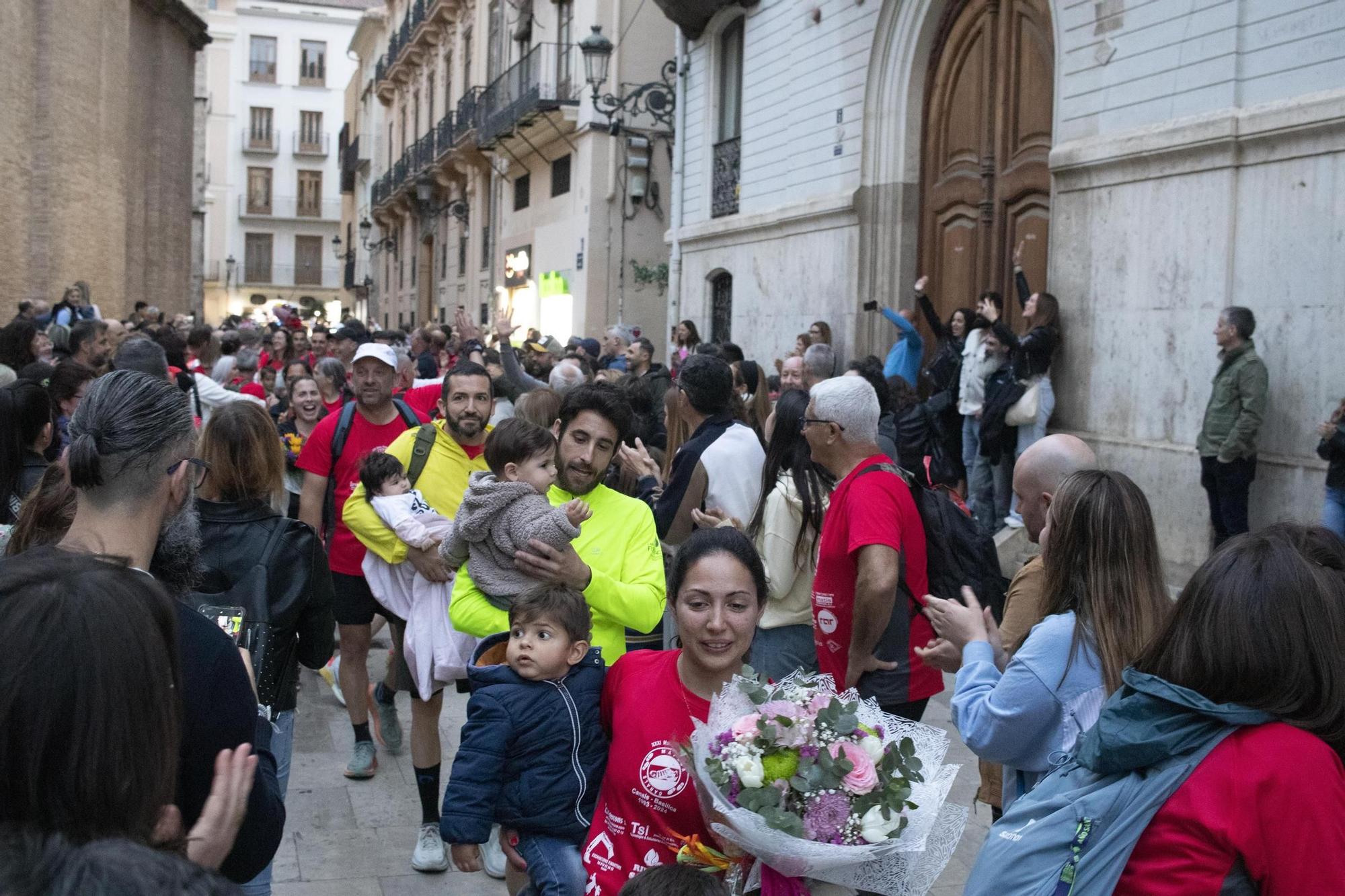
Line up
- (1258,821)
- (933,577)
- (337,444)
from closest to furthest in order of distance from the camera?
(1258,821)
(933,577)
(337,444)

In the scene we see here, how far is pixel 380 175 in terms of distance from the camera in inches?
1951

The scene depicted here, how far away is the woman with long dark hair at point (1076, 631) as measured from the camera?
9.27ft

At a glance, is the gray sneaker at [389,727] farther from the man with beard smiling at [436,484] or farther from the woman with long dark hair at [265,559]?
the woman with long dark hair at [265,559]

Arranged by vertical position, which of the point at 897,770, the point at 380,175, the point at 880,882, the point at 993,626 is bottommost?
the point at 880,882

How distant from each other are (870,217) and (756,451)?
924 centimetres

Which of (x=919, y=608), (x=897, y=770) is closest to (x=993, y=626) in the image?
(x=897, y=770)

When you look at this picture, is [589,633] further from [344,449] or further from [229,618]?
[344,449]

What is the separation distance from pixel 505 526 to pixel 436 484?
5.47ft

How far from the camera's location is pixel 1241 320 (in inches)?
333

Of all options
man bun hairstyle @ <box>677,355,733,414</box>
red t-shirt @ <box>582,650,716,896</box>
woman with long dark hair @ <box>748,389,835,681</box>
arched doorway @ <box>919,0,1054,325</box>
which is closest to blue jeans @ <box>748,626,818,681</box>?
woman with long dark hair @ <box>748,389,835,681</box>

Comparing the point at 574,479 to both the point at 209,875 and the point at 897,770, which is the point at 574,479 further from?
the point at 209,875

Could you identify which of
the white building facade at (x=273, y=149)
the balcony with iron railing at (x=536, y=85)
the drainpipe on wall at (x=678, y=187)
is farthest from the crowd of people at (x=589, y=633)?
the white building facade at (x=273, y=149)

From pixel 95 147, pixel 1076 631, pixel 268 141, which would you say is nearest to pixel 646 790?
pixel 1076 631

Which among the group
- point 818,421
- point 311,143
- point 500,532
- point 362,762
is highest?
point 311,143
